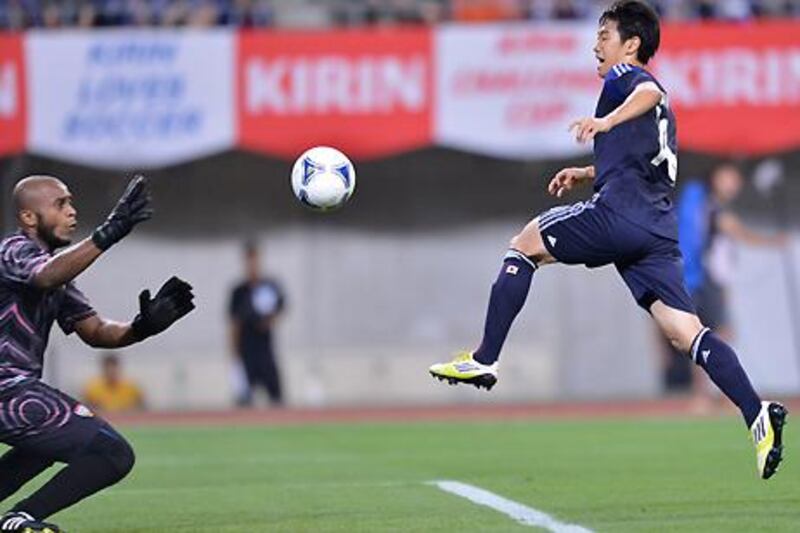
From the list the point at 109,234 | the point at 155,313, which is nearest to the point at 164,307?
the point at 155,313

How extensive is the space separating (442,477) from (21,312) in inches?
154

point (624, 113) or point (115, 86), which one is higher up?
point (115, 86)

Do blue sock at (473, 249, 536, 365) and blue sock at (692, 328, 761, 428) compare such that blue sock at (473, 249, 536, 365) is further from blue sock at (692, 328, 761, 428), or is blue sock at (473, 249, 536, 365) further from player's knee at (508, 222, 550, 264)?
blue sock at (692, 328, 761, 428)

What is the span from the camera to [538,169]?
24812 millimetres

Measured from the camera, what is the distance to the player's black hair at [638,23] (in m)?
9.67

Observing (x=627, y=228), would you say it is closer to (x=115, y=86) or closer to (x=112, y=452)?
(x=112, y=452)

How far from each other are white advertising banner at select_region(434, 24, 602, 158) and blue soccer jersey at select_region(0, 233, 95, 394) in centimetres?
1444

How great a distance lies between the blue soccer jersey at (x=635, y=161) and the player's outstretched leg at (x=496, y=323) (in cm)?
56

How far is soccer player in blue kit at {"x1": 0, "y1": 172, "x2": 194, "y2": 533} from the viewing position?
8094 mm

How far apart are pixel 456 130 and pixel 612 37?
517 inches

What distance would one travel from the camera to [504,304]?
31.7 feet

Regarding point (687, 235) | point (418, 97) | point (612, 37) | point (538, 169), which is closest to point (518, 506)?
point (612, 37)

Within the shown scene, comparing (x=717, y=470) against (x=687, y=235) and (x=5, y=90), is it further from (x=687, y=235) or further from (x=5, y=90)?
(x=5, y=90)

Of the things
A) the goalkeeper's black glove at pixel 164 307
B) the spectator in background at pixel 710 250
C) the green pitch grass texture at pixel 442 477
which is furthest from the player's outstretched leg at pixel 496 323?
the spectator in background at pixel 710 250
